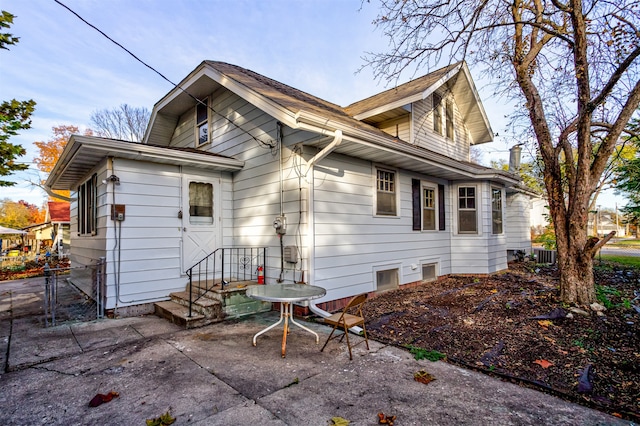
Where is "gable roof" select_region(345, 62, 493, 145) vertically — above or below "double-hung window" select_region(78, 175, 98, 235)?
above

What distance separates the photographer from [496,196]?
951 cm

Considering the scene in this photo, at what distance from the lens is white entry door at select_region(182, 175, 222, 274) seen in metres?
5.97

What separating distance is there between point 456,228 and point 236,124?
21.3 ft

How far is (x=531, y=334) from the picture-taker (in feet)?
13.9

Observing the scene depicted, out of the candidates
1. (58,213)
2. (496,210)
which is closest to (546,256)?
(496,210)

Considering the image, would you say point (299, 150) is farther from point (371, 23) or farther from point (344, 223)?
point (371, 23)

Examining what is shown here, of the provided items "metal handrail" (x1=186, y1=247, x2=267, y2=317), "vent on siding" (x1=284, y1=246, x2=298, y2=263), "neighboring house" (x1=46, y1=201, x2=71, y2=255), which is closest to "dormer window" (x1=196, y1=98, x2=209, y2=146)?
"metal handrail" (x1=186, y1=247, x2=267, y2=317)

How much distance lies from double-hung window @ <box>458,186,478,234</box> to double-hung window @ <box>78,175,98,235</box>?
877 centimetres

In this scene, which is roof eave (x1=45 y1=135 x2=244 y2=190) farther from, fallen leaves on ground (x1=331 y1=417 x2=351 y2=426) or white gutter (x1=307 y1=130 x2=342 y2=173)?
fallen leaves on ground (x1=331 y1=417 x2=351 y2=426)

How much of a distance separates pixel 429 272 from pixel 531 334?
3966 millimetres

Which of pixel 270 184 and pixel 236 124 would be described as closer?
pixel 270 184

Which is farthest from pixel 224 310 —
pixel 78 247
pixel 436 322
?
pixel 78 247

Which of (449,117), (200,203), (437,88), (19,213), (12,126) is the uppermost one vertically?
(437,88)

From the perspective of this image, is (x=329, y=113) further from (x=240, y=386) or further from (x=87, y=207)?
(x=87, y=207)
